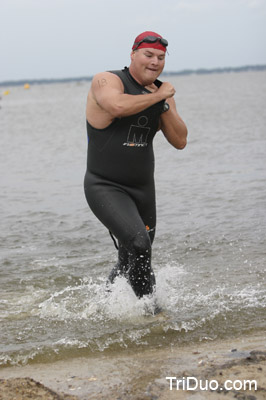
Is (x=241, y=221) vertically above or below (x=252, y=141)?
above

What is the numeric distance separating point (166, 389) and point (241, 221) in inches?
227

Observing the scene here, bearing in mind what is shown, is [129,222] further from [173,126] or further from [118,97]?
[118,97]

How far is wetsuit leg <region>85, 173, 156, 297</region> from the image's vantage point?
5.00 m

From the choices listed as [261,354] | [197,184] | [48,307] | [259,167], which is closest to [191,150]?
[259,167]

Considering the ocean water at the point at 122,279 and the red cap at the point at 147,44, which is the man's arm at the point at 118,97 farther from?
the ocean water at the point at 122,279

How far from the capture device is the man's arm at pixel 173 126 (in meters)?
5.06

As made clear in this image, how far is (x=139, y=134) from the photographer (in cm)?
504

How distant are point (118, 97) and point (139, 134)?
418mm

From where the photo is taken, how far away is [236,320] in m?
5.42

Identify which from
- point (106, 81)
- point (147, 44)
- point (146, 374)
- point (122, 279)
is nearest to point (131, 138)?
point (106, 81)

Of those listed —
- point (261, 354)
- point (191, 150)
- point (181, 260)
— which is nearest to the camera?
point (261, 354)

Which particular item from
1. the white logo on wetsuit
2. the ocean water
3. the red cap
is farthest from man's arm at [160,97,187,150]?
the ocean water

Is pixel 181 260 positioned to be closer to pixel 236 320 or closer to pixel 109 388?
pixel 236 320

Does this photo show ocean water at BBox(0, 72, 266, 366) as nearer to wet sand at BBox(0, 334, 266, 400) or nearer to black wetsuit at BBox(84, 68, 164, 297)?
wet sand at BBox(0, 334, 266, 400)
